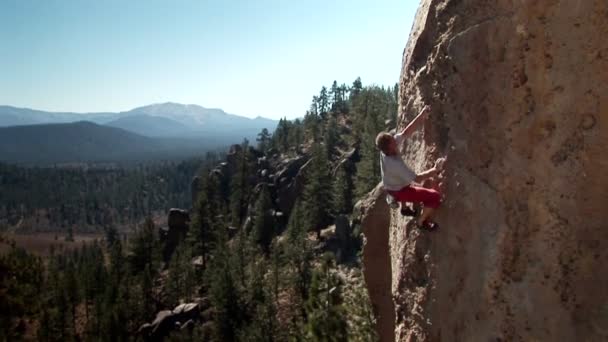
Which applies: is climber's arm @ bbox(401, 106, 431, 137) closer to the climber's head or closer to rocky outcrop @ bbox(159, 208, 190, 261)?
the climber's head

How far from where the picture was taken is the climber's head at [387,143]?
7.35 meters

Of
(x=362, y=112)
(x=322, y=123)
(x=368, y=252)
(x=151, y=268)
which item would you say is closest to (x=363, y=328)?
(x=368, y=252)

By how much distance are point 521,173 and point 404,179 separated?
152 cm

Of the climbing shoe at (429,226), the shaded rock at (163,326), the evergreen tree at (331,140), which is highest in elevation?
the evergreen tree at (331,140)

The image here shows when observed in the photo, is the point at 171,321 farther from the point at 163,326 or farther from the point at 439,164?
the point at 439,164

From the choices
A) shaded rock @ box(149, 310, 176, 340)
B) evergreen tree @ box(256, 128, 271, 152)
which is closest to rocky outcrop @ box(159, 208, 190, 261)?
shaded rock @ box(149, 310, 176, 340)

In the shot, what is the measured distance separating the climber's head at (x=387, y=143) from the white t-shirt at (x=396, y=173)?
0.36ft

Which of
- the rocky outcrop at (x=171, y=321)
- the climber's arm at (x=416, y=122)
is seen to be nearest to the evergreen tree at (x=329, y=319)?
the climber's arm at (x=416, y=122)

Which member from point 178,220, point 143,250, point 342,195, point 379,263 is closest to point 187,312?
point 143,250

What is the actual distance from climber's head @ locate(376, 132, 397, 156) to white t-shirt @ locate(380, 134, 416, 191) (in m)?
0.11

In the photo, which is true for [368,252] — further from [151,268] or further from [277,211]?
[277,211]

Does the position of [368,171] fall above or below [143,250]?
above

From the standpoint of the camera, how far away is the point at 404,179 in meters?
7.28

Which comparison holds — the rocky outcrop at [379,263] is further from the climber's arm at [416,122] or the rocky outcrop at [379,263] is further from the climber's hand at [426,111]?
the climber's hand at [426,111]
